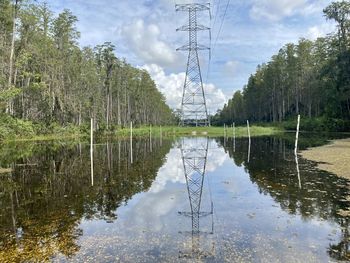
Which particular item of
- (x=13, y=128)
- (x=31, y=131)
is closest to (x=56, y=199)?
(x=13, y=128)

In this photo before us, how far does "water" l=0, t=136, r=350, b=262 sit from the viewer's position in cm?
738

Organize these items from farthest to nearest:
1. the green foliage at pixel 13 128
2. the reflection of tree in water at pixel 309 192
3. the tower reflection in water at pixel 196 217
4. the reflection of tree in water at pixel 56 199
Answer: the green foliage at pixel 13 128
the reflection of tree in water at pixel 309 192
the reflection of tree in water at pixel 56 199
the tower reflection in water at pixel 196 217

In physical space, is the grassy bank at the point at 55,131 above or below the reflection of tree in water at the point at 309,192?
above

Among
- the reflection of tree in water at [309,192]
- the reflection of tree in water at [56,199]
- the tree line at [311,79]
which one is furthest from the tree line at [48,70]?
the tree line at [311,79]

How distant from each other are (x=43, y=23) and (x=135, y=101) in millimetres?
54048

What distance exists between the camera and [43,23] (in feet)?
170

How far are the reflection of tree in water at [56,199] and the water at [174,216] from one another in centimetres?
4

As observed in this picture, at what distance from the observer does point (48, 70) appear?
54.6 meters

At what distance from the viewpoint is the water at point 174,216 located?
7.38 metres

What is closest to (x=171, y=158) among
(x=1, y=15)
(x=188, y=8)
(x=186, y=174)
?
(x=186, y=174)

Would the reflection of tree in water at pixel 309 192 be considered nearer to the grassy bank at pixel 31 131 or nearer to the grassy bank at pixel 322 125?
the grassy bank at pixel 31 131

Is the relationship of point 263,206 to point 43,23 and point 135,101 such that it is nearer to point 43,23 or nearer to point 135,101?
point 43,23

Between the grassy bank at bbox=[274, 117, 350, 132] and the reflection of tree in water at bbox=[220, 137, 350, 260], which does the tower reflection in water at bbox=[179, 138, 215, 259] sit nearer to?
the reflection of tree in water at bbox=[220, 137, 350, 260]

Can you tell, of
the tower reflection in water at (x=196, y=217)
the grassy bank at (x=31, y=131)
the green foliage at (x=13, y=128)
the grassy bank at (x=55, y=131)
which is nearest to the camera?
the tower reflection in water at (x=196, y=217)
